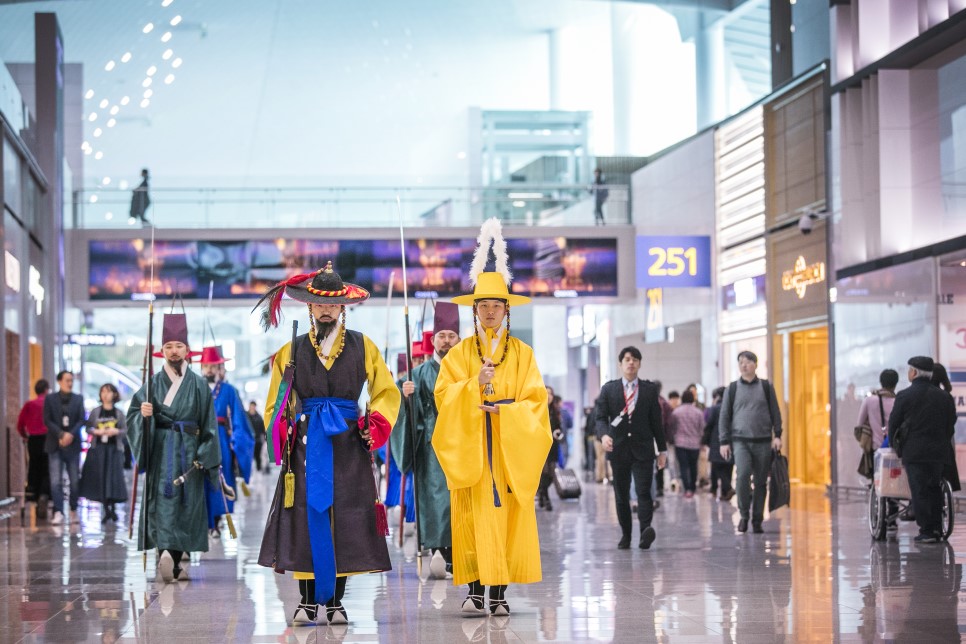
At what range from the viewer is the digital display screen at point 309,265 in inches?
984

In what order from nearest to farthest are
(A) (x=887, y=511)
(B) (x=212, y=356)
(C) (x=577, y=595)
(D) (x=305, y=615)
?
(D) (x=305, y=615), (C) (x=577, y=595), (A) (x=887, y=511), (B) (x=212, y=356)

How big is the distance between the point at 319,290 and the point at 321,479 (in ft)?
2.86

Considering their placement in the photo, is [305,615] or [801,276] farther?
[801,276]

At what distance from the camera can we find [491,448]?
22.3ft

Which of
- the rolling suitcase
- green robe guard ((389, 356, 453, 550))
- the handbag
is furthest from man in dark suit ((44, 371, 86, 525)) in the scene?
the handbag

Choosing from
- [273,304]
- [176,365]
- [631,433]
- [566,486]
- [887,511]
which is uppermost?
[273,304]

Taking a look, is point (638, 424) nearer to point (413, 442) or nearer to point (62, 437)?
point (413, 442)

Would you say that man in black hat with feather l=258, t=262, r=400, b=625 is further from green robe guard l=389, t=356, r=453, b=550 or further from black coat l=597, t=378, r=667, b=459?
black coat l=597, t=378, r=667, b=459

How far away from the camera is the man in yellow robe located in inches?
262

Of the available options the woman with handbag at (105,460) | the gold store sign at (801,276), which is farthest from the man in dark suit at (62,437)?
the gold store sign at (801,276)

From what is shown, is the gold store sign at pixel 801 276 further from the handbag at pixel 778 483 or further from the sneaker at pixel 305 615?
the sneaker at pixel 305 615

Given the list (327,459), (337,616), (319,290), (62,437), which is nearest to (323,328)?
(319,290)

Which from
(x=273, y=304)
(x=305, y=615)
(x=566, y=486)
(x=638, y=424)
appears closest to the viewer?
(x=305, y=615)

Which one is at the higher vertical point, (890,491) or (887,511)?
(890,491)
